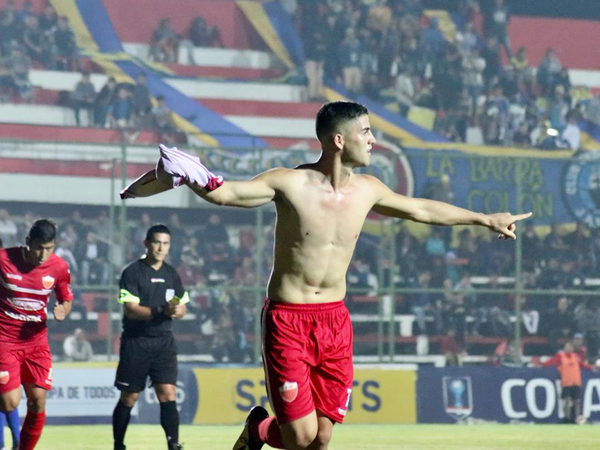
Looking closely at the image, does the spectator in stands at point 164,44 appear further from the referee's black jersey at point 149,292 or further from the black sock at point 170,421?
the black sock at point 170,421

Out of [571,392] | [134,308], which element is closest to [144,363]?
[134,308]

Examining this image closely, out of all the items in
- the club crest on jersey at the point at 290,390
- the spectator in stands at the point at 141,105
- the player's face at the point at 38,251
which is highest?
the spectator in stands at the point at 141,105

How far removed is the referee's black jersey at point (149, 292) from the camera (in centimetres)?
1045

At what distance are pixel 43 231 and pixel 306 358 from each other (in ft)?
12.0

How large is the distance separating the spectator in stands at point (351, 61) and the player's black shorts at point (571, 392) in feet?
34.0

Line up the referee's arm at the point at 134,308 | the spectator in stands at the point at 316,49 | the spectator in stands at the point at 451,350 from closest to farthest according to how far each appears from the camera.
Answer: the referee's arm at the point at 134,308
the spectator in stands at the point at 451,350
the spectator in stands at the point at 316,49

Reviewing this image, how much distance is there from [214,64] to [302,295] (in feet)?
65.7

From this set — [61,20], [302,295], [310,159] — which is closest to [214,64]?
[61,20]

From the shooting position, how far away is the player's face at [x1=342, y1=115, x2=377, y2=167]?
6.48 meters

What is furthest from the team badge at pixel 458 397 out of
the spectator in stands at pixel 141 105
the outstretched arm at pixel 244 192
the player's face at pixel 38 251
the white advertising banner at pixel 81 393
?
the outstretched arm at pixel 244 192

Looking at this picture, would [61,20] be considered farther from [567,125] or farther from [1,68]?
[567,125]

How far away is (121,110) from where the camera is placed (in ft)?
76.8

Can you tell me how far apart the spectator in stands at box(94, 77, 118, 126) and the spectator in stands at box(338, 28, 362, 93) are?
535cm

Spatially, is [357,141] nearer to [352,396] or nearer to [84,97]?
[352,396]
